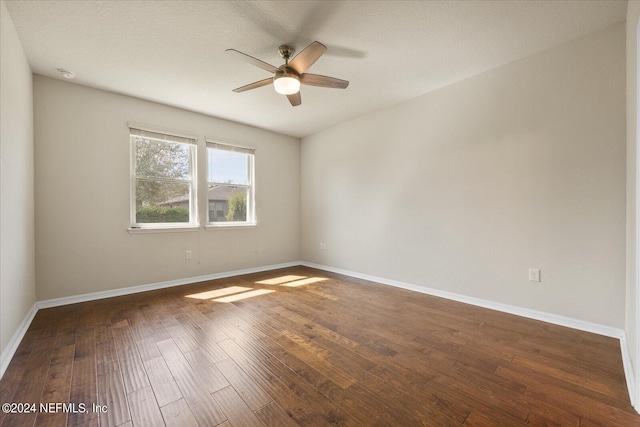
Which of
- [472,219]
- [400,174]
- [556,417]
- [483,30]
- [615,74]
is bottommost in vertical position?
[556,417]

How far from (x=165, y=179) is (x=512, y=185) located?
14.1ft

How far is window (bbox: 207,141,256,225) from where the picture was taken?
427 cm

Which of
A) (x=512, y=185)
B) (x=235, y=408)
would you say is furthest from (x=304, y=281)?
(x=512, y=185)

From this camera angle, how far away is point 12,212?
2088mm

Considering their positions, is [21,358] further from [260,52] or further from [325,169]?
[325,169]

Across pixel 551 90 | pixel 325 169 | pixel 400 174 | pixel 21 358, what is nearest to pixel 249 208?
pixel 325 169

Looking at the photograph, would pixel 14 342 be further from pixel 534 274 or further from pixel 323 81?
pixel 534 274

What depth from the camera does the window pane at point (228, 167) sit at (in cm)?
428

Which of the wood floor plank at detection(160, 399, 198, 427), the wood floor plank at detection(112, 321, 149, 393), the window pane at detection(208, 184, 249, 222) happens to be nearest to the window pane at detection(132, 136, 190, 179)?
the window pane at detection(208, 184, 249, 222)

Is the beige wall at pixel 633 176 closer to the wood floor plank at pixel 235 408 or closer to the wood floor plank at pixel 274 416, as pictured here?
the wood floor plank at pixel 274 416

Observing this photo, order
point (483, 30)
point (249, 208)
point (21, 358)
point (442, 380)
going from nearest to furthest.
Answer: point (442, 380) < point (21, 358) < point (483, 30) < point (249, 208)

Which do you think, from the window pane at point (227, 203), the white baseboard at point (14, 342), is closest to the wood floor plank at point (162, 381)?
the white baseboard at point (14, 342)

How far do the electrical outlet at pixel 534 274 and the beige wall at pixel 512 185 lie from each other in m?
0.06

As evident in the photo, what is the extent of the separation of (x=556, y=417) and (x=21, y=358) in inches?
131
